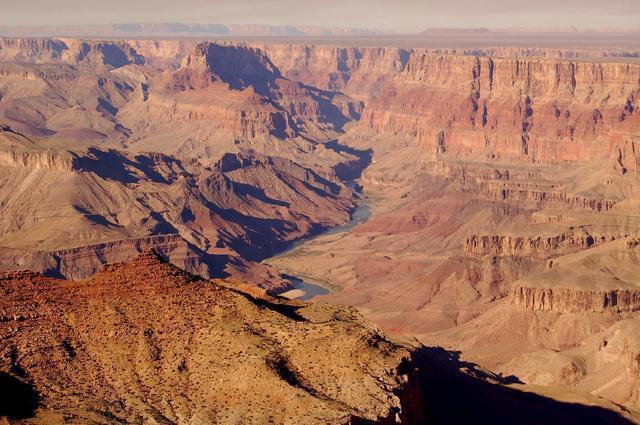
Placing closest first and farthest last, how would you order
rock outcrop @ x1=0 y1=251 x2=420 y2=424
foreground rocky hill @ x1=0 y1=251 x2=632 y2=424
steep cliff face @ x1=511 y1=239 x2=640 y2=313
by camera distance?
1. foreground rocky hill @ x1=0 y1=251 x2=632 y2=424
2. rock outcrop @ x1=0 y1=251 x2=420 y2=424
3. steep cliff face @ x1=511 y1=239 x2=640 y2=313

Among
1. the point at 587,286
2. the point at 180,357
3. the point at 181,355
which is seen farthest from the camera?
the point at 587,286

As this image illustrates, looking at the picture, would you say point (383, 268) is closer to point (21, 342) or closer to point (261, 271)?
point (261, 271)

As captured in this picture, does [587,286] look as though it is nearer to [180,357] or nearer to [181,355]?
[181,355]

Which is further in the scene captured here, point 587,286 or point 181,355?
point 587,286

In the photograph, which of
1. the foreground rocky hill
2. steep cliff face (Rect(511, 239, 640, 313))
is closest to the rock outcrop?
the foreground rocky hill

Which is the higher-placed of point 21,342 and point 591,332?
point 21,342

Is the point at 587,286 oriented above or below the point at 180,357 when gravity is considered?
below

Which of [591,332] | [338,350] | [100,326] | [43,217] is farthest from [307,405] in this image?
[43,217]

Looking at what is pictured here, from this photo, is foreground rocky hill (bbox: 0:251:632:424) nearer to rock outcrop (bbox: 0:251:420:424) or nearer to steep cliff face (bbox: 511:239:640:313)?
rock outcrop (bbox: 0:251:420:424)

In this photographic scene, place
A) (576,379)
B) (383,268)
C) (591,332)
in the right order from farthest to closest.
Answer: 1. (383,268)
2. (591,332)
3. (576,379)

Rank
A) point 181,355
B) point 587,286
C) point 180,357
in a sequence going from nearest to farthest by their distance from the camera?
point 180,357
point 181,355
point 587,286

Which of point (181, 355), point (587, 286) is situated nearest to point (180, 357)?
point (181, 355)
